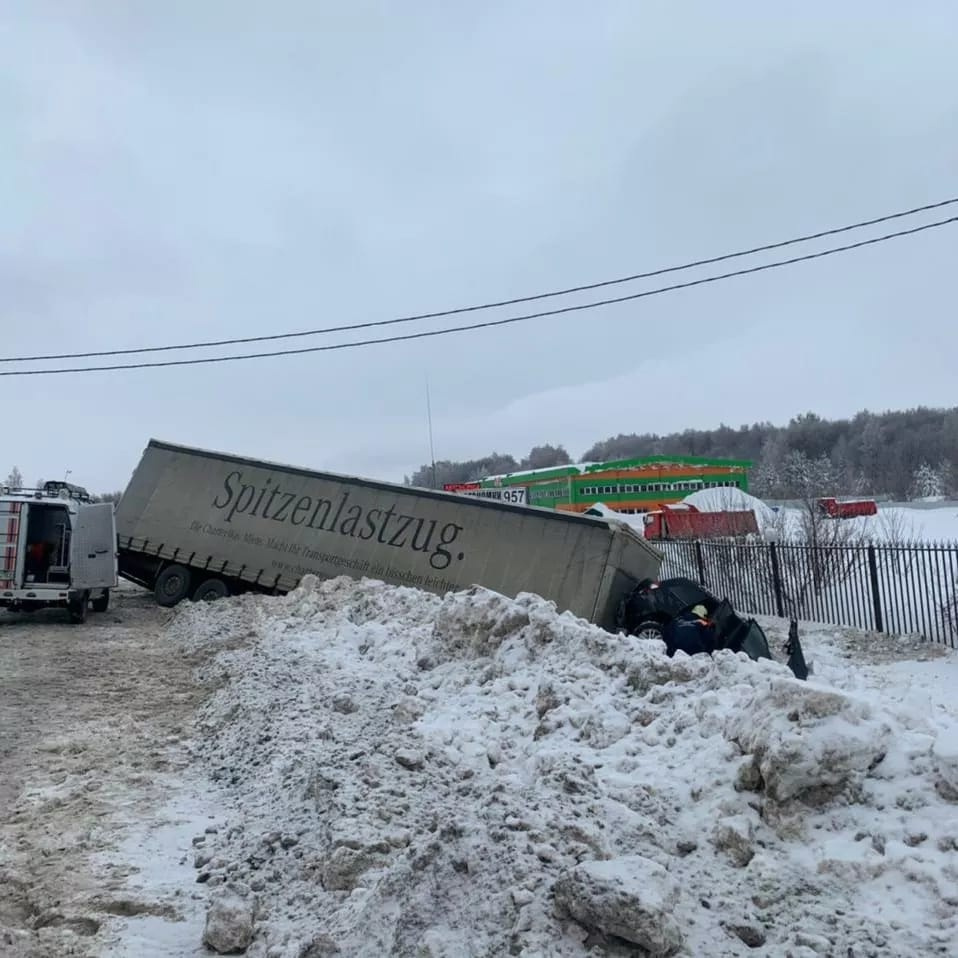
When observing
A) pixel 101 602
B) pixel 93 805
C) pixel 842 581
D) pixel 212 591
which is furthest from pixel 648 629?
pixel 101 602

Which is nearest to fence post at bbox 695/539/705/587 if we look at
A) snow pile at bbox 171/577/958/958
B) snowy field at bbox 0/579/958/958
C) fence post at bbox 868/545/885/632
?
fence post at bbox 868/545/885/632

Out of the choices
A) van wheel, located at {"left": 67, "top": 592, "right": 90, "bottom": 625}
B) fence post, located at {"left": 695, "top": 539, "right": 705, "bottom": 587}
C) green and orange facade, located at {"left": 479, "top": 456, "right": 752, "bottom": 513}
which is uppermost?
green and orange facade, located at {"left": 479, "top": 456, "right": 752, "bottom": 513}

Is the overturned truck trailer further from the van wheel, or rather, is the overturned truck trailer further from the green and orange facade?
the green and orange facade

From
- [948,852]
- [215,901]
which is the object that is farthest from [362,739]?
[948,852]

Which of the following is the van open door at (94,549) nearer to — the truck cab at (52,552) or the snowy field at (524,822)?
the truck cab at (52,552)

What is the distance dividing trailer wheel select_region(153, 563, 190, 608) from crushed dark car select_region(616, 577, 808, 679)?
954cm

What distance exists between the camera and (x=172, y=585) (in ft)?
56.3

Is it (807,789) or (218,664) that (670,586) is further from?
(807,789)

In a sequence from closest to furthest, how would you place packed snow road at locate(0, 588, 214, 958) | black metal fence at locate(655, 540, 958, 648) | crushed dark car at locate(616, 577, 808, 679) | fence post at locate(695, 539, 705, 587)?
packed snow road at locate(0, 588, 214, 958) → crushed dark car at locate(616, 577, 808, 679) → black metal fence at locate(655, 540, 958, 648) → fence post at locate(695, 539, 705, 587)

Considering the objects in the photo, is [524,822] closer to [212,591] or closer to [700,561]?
[212,591]

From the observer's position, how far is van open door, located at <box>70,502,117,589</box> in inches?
596

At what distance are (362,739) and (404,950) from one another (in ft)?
9.12

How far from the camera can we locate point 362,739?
6285 millimetres

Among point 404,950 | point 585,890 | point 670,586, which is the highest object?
point 670,586
